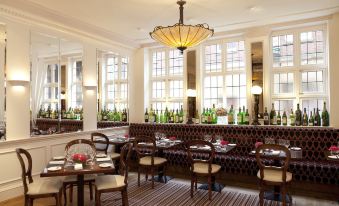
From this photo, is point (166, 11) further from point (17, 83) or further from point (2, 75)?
point (2, 75)

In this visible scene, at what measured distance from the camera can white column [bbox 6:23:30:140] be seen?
427 centimetres

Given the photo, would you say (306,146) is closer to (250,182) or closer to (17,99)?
(250,182)

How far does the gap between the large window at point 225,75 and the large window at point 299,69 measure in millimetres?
703

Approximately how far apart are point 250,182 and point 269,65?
8.02 ft

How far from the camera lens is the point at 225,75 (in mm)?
6121

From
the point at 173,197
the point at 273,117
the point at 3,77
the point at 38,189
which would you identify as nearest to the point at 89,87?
the point at 3,77

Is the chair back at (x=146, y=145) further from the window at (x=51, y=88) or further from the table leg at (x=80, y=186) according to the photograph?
the window at (x=51, y=88)

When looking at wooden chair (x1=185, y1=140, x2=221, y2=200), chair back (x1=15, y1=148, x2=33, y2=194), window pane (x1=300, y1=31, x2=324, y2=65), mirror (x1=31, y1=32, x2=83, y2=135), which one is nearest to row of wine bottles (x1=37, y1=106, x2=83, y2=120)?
mirror (x1=31, y1=32, x2=83, y2=135)

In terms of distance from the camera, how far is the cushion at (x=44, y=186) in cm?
324

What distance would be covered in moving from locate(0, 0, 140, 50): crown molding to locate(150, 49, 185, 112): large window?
103 cm

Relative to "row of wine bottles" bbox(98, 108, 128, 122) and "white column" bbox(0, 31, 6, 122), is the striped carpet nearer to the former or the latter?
"white column" bbox(0, 31, 6, 122)

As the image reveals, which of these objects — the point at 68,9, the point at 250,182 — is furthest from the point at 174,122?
the point at 68,9

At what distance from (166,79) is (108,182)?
3763mm

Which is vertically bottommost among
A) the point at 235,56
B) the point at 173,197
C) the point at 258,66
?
the point at 173,197
